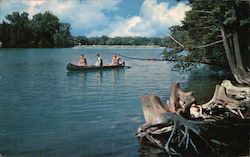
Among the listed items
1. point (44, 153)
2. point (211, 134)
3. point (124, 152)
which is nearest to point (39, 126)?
point (44, 153)

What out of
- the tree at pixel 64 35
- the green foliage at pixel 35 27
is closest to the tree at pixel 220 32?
the tree at pixel 64 35

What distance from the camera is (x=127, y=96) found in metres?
19.1

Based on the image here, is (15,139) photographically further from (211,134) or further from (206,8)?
(206,8)

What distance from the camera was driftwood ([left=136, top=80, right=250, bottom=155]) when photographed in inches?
361

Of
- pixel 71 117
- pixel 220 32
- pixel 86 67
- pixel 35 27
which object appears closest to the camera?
pixel 71 117

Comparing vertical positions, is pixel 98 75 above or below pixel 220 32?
below

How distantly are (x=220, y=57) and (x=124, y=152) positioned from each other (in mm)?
15304

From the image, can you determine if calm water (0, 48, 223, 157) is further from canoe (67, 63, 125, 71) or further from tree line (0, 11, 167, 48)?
canoe (67, 63, 125, 71)

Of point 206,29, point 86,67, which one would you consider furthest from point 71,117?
point 86,67

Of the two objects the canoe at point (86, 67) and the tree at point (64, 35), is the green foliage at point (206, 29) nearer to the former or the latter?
the tree at point (64, 35)

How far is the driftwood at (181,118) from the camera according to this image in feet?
30.1

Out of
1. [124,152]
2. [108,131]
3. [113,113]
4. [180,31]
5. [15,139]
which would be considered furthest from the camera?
[180,31]

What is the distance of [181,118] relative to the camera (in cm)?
917

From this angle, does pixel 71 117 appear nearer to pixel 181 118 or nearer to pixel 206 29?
pixel 181 118
